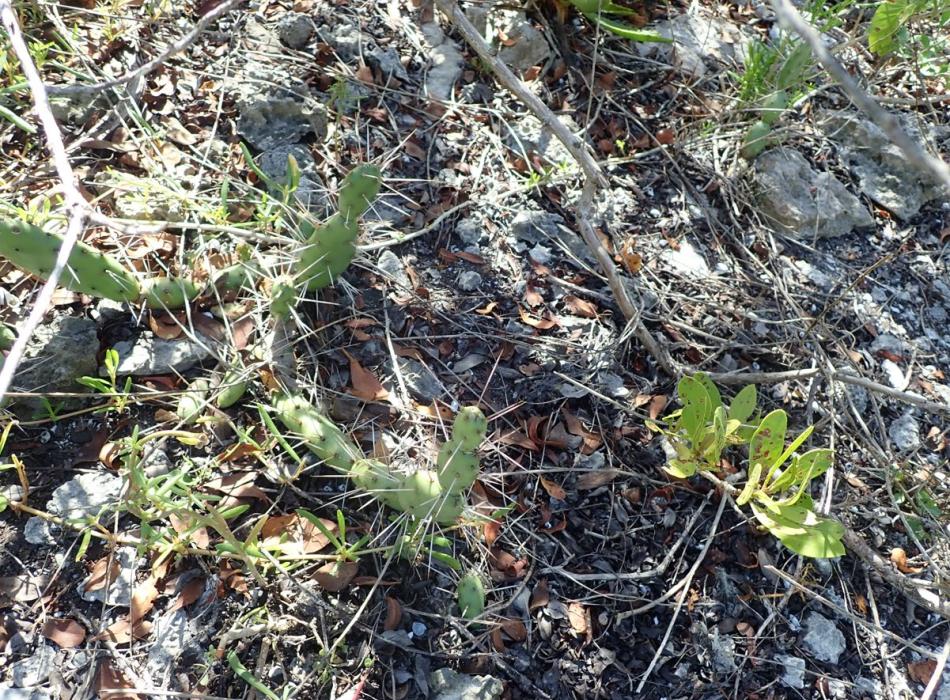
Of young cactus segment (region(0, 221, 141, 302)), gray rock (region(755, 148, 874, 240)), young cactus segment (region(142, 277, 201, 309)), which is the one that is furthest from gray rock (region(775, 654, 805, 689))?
young cactus segment (region(0, 221, 141, 302))

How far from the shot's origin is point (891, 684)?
72.7 inches

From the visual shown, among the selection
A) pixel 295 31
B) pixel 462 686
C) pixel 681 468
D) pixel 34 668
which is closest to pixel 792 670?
pixel 681 468

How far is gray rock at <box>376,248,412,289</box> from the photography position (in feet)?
7.05

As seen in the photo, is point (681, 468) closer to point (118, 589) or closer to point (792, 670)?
point (792, 670)

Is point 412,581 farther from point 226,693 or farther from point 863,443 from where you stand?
point 863,443

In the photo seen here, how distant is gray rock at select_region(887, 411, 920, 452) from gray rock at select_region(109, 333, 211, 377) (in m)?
1.95

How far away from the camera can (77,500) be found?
173 cm

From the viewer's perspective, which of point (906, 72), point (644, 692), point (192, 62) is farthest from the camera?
point (906, 72)

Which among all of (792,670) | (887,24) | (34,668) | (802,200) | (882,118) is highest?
(882,118)

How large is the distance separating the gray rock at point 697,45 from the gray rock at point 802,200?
0.46 metres

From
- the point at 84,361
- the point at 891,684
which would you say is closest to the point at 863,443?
the point at 891,684

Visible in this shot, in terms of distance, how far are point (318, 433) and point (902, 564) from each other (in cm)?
156

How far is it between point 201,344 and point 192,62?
1.08 m

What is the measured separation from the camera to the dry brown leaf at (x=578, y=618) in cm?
→ 178
